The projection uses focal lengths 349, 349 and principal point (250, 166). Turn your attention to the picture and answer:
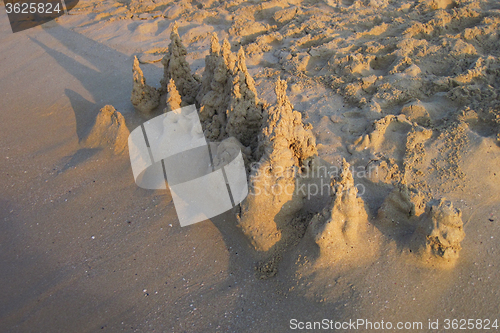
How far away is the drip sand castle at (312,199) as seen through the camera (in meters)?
2.59

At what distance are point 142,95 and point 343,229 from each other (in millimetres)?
3367

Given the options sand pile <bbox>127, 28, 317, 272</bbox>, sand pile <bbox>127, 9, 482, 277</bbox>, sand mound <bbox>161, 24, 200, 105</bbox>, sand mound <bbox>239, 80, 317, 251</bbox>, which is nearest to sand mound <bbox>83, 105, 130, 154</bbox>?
sand pile <bbox>127, 9, 482, 277</bbox>

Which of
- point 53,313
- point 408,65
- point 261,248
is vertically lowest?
point 53,313

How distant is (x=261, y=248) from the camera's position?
2961mm

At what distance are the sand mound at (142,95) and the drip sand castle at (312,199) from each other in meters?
1.31

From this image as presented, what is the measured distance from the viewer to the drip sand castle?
259cm

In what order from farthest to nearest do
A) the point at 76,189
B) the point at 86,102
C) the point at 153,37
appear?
the point at 153,37, the point at 86,102, the point at 76,189

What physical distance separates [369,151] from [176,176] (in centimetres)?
212

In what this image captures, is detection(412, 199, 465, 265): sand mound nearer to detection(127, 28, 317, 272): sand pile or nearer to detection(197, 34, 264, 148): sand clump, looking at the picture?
detection(127, 28, 317, 272): sand pile

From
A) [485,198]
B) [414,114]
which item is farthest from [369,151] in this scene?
[485,198]

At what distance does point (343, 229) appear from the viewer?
2.67m

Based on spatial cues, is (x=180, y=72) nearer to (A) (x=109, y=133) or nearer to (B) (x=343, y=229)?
(A) (x=109, y=133)

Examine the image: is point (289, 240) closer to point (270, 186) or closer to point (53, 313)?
point (270, 186)

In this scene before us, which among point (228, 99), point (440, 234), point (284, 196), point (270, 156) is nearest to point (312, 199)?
point (284, 196)
